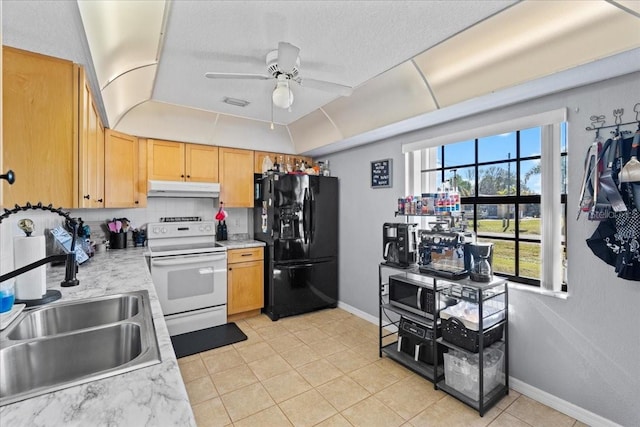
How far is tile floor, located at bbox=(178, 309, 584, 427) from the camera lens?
198 cm

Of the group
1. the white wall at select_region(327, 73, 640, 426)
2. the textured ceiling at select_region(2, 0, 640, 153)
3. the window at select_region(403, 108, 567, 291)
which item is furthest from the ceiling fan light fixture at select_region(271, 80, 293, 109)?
the white wall at select_region(327, 73, 640, 426)

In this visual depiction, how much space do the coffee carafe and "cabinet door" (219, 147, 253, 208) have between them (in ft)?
9.11

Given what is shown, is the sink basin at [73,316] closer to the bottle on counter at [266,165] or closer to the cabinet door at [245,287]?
the cabinet door at [245,287]

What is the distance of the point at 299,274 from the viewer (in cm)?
372

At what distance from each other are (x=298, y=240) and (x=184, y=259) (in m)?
1.32

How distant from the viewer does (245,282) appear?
3643 mm

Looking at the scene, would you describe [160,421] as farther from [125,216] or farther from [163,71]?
[125,216]

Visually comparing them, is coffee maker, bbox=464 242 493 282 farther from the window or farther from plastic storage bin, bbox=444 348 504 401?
plastic storage bin, bbox=444 348 504 401

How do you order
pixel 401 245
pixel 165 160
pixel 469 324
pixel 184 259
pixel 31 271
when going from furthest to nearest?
pixel 165 160 < pixel 184 259 < pixel 401 245 < pixel 469 324 < pixel 31 271

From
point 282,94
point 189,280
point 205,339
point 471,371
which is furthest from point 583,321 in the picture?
point 189,280

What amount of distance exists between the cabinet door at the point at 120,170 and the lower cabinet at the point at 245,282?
1.25 meters

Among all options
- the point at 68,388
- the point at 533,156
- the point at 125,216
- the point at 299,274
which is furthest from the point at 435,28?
the point at 125,216

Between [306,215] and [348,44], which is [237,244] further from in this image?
[348,44]

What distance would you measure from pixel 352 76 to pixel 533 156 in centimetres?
155
